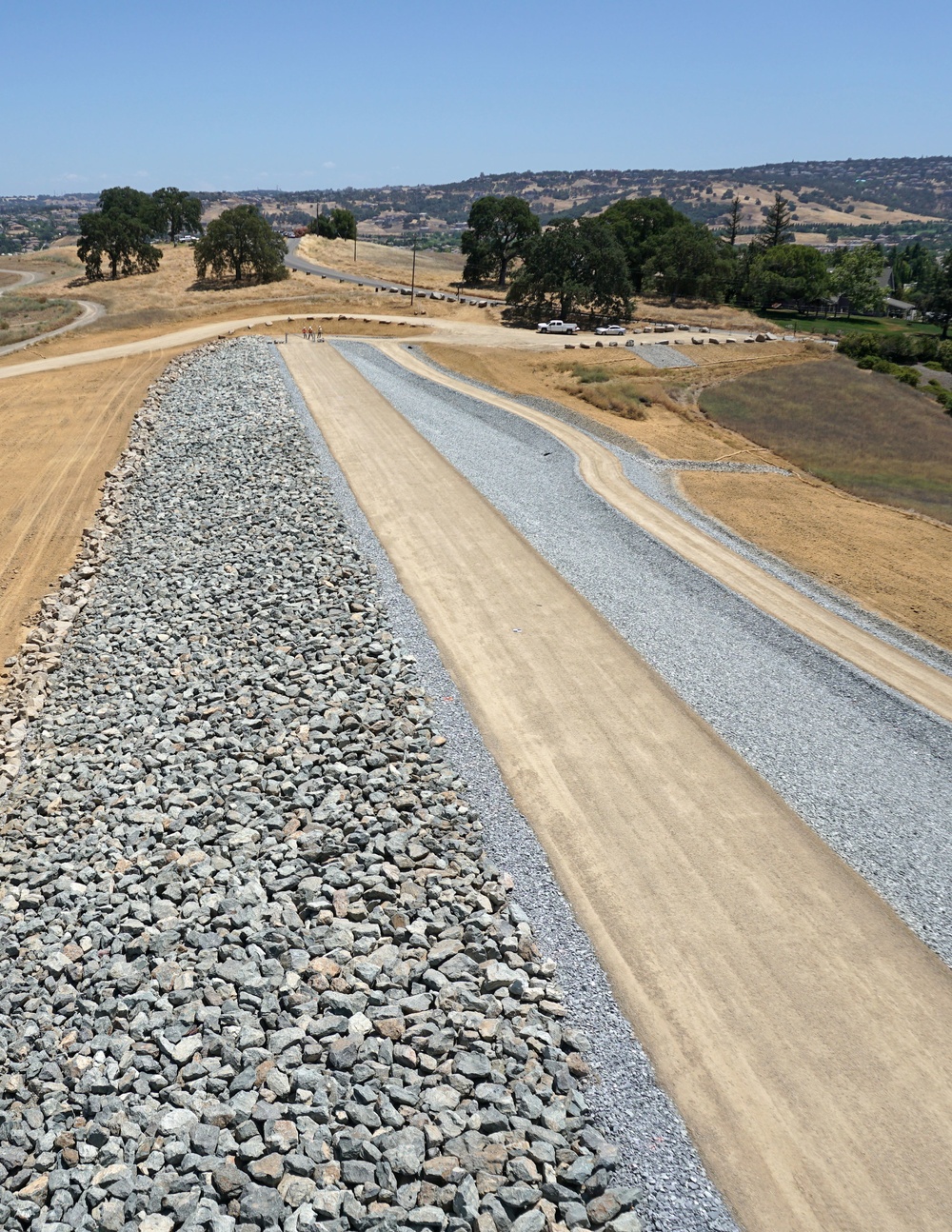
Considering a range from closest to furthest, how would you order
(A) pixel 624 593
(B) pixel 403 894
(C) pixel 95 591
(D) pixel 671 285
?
(B) pixel 403 894
(A) pixel 624 593
(C) pixel 95 591
(D) pixel 671 285

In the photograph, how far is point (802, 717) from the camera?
16.6 meters

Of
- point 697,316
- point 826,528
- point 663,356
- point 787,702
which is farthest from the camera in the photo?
point 697,316

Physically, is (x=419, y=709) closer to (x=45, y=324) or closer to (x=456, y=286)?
(x=45, y=324)

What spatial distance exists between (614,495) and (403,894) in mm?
20260

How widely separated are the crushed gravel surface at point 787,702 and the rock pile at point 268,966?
5.50 meters

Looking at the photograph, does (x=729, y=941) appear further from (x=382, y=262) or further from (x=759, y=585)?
(x=382, y=262)

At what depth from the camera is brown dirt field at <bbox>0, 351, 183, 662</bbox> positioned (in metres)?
27.6

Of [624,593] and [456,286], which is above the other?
[456,286]

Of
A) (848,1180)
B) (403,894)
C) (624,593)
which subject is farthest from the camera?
(624,593)

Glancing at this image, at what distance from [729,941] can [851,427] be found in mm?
44240

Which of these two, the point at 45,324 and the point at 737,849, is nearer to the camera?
the point at 737,849

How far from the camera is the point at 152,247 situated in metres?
115

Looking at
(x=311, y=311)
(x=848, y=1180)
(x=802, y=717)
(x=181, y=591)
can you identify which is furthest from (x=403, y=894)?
(x=311, y=311)

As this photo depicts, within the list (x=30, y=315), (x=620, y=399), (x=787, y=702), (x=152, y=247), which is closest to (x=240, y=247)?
(x=30, y=315)
